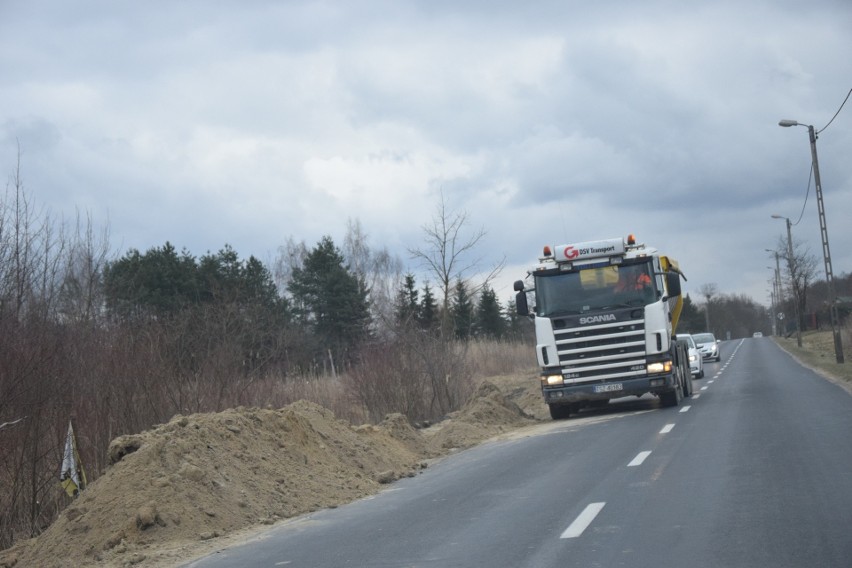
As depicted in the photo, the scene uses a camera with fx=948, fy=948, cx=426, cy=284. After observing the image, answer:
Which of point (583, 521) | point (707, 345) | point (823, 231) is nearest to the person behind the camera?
point (583, 521)

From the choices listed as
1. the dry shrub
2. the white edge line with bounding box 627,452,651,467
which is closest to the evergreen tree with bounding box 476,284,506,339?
the dry shrub

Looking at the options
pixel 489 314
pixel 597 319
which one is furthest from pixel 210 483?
pixel 489 314

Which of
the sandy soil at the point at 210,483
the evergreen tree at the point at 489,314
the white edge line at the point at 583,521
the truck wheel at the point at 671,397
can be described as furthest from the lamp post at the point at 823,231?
the evergreen tree at the point at 489,314

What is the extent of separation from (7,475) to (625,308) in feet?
43.8

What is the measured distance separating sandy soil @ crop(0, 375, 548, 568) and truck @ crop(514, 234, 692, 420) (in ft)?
16.9

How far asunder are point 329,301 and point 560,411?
35505 millimetres

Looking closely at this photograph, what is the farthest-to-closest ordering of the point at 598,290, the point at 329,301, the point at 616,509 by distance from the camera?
the point at 329,301 → the point at 598,290 → the point at 616,509

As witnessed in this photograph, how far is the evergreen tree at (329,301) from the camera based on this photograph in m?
56.9

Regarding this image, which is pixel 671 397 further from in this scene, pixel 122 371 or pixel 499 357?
pixel 499 357

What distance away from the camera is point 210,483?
11.6 meters

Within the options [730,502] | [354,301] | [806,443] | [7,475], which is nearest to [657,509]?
[730,502]

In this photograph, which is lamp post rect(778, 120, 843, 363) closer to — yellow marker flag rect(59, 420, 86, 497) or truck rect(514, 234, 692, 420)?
truck rect(514, 234, 692, 420)

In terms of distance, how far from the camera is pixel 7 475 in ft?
38.8

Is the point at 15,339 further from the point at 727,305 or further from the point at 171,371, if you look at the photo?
the point at 727,305
